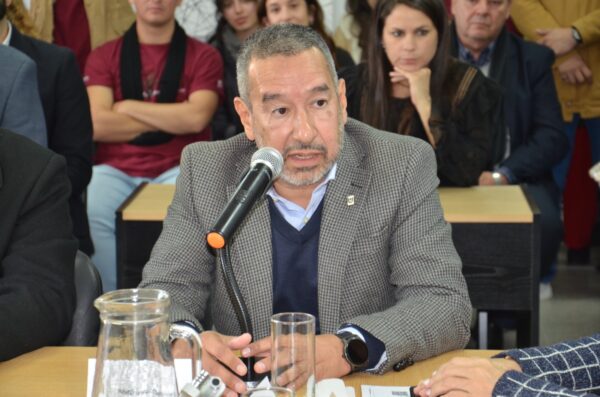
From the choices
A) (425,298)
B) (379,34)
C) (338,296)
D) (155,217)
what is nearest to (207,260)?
(338,296)

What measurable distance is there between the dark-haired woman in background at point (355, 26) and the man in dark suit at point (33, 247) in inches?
116

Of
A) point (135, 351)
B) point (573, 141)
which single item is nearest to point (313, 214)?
point (135, 351)

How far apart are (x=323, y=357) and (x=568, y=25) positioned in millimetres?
4032

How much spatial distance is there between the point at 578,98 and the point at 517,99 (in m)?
0.82

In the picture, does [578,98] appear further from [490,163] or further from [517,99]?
[490,163]

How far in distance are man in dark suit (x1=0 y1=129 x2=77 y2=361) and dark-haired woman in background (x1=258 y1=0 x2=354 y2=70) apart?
→ 2.65 meters

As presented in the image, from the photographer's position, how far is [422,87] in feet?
13.7

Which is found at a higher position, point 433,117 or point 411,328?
point 433,117

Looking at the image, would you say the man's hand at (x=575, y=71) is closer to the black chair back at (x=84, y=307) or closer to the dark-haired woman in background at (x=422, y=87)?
the dark-haired woman in background at (x=422, y=87)

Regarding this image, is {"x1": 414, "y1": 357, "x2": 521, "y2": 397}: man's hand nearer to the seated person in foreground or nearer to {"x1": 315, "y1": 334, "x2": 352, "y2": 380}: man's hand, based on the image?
the seated person in foreground

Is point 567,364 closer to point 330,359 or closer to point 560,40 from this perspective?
point 330,359

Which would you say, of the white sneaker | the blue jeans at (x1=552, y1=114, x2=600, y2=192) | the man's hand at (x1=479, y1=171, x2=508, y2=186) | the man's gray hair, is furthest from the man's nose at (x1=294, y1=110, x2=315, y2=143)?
the blue jeans at (x1=552, y1=114, x2=600, y2=192)

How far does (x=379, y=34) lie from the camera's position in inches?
171

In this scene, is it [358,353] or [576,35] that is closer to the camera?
[358,353]
